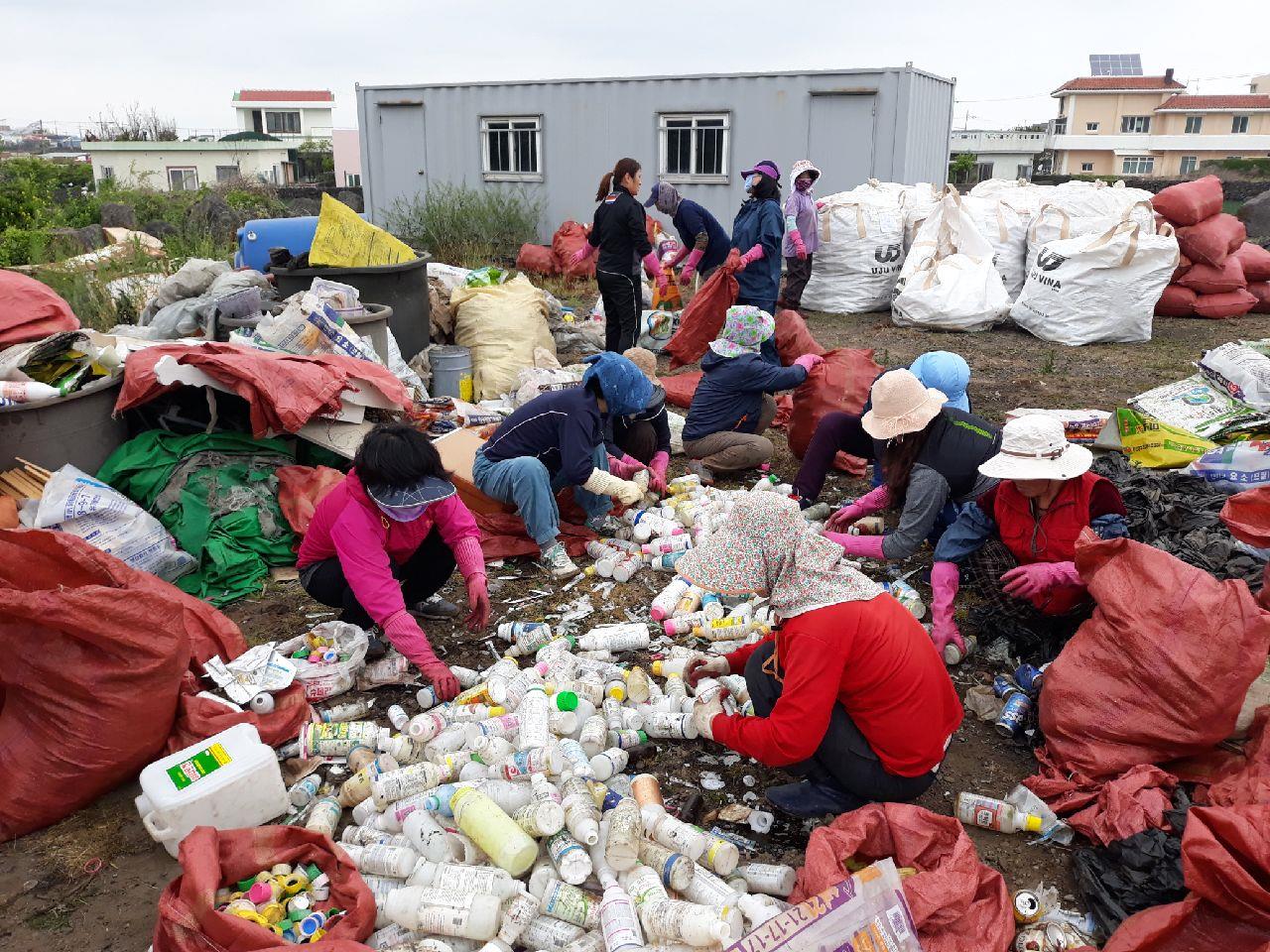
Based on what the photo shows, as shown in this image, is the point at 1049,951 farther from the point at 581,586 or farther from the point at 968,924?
the point at 581,586

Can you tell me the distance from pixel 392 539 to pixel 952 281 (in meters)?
7.18

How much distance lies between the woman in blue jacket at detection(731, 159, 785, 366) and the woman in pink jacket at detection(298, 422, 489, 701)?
14.7 feet

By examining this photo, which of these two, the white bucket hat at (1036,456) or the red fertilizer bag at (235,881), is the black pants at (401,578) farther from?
the white bucket hat at (1036,456)

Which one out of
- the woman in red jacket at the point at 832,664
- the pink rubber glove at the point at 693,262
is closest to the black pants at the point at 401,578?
the woman in red jacket at the point at 832,664

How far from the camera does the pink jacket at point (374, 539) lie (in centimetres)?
321

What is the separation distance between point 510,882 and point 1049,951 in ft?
4.37

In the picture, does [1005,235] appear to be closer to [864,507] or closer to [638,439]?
[638,439]

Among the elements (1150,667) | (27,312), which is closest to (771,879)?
(1150,667)

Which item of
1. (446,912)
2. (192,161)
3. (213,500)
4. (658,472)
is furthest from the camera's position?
(192,161)

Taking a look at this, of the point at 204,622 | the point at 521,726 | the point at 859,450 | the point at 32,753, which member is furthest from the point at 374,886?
the point at 859,450

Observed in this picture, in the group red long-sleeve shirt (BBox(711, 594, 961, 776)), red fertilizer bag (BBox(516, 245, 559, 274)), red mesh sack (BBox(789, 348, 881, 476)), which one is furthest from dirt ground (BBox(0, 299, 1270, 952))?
red fertilizer bag (BBox(516, 245, 559, 274))

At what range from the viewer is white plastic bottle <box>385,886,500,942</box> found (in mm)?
2236

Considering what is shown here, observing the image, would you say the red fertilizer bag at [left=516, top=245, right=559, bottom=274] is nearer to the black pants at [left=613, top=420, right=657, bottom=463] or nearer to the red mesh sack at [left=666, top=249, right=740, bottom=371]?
the red mesh sack at [left=666, top=249, right=740, bottom=371]

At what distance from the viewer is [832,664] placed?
235 centimetres
